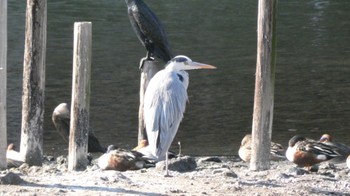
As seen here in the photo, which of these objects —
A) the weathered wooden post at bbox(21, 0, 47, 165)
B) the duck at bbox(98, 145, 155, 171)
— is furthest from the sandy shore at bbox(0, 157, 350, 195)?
the weathered wooden post at bbox(21, 0, 47, 165)

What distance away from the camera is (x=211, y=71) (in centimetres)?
2155

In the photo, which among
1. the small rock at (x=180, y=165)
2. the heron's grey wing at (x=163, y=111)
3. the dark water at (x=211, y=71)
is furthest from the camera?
the dark water at (x=211, y=71)

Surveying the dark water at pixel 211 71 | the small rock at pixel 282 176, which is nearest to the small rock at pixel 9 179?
the small rock at pixel 282 176

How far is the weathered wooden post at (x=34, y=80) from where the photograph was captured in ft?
36.0

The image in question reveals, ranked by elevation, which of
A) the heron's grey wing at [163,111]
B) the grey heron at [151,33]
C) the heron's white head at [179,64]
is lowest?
the heron's grey wing at [163,111]

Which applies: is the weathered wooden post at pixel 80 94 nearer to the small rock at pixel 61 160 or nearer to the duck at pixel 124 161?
the duck at pixel 124 161

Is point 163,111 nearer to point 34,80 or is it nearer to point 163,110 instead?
point 163,110

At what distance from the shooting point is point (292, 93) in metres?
19.4

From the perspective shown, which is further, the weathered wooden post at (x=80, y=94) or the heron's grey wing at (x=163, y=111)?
the weathered wooden post at (x=80, y=94)

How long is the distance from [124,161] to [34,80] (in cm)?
150

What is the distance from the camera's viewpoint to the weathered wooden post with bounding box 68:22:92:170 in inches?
429

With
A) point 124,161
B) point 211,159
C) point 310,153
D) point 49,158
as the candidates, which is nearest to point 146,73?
point 124,161

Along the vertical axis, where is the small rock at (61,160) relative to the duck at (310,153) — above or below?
below

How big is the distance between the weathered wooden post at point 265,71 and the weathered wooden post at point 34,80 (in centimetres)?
253
